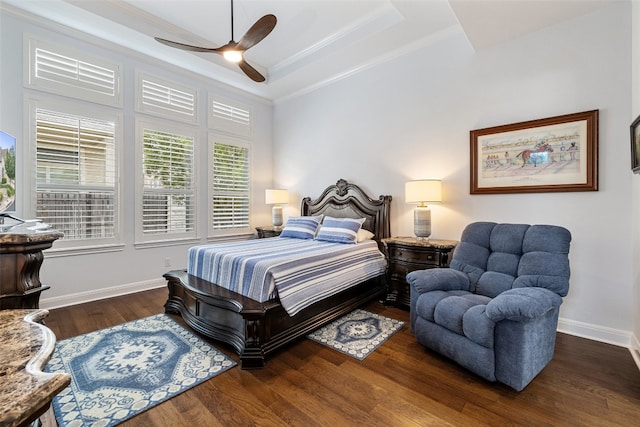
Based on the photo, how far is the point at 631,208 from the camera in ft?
8.11

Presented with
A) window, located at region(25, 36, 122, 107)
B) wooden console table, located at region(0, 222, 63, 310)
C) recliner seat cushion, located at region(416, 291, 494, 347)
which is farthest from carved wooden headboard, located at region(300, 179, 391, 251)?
wooden console table, located at region(0, 222, 63, 310)

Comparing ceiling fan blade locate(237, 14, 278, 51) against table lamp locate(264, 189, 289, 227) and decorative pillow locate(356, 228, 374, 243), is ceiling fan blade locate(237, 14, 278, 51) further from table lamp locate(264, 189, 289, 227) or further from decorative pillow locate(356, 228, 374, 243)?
table lamp locate(264, 189, 289, 227)

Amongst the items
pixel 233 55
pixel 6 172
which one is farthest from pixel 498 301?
pixel 6 172

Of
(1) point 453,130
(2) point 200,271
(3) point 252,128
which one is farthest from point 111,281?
(1) point 453,130

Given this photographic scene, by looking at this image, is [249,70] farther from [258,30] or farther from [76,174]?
[76,174]

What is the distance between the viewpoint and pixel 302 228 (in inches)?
162

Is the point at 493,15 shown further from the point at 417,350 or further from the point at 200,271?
the point at 200,271

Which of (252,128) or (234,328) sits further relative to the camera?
(252,128)

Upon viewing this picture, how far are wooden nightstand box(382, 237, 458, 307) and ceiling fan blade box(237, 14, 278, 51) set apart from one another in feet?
8.29

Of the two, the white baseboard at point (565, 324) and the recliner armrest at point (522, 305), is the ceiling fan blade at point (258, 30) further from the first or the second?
the white baseboard at point (565, 324)

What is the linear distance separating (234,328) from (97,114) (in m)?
3.31

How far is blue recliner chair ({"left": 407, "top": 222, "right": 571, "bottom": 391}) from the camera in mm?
1822

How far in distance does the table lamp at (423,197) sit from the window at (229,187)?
3108 mm

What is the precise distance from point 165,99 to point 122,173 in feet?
4.15
